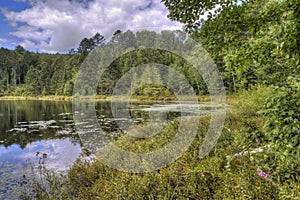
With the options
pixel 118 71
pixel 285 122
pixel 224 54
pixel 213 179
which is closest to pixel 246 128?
pixel 285 122

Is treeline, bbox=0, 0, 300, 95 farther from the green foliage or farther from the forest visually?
the green foliage

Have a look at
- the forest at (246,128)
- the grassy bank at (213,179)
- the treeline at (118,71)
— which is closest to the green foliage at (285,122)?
the forest at (246,128)

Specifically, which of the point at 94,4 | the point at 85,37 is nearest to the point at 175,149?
the point at 94,4

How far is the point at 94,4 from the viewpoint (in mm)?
15227

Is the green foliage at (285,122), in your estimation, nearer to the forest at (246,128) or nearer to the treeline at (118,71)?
the forest at (246,128)

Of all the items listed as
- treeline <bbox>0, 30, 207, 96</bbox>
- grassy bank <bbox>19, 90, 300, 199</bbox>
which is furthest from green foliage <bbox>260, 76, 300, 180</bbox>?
treeline <bbox>0, 30, 207, 96</bbox>

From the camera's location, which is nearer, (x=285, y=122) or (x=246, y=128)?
(x=285, y=122)

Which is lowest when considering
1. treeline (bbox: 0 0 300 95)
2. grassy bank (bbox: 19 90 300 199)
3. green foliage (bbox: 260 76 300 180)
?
grassy bank (bbox: 19 90 300 199)

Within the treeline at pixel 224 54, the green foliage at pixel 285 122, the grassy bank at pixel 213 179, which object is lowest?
the grassy bank at pixel 213 179

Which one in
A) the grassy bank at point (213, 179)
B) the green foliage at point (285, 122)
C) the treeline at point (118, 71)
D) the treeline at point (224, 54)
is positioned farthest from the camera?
the treeline at point (118, 71)

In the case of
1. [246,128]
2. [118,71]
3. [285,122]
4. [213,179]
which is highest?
[118,71]

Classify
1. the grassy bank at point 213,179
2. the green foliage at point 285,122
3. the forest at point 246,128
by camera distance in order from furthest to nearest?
the grassy bank at point 213,179 → the forest at point 246,128 → the green foliage at point 285,122

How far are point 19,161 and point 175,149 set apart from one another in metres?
6.28

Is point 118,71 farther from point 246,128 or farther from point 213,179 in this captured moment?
point 246,128
